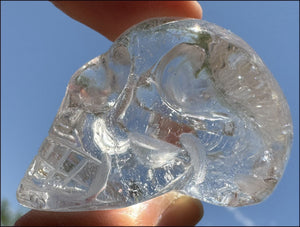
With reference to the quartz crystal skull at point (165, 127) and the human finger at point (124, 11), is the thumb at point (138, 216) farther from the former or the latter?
the human finger at point (124, 11)

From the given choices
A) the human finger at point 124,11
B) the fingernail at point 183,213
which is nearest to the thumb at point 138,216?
the fingernail at point 183,213

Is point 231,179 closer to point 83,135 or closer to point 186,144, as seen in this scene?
point 186,144

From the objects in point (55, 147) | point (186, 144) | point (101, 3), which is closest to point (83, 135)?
point (55, 147)

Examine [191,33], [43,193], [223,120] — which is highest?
[191,33]

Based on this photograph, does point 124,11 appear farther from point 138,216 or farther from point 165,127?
point 138,216

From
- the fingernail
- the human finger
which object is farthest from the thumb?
the human finger

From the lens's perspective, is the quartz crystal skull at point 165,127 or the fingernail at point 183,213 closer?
the quartz crystal skull at point 165,127

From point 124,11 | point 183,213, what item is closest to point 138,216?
point 183,213
